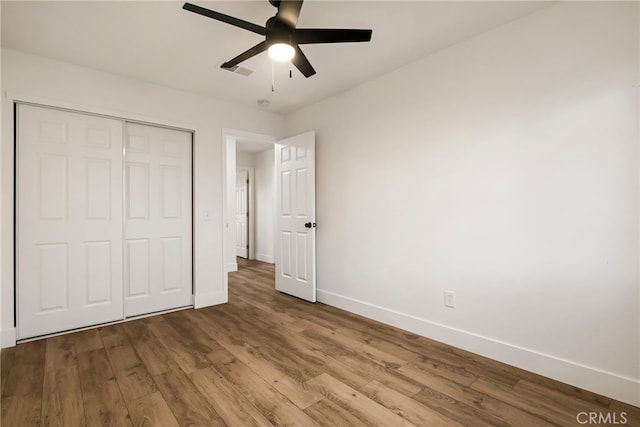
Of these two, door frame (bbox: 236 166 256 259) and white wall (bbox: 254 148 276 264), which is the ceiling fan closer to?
white wall (bbox: 254 148 276 264)

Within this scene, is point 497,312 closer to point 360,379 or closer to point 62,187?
point 360,379

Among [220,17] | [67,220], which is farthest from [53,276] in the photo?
[220,17]

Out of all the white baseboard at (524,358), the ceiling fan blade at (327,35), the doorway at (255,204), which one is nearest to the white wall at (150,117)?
the white baseboard at (524,358)

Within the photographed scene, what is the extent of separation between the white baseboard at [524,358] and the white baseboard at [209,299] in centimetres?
188

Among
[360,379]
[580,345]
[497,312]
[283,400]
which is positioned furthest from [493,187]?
[283,400]

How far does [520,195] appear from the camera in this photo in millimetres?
2191

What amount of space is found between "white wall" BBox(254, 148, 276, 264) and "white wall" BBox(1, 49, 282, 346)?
8.27 ft

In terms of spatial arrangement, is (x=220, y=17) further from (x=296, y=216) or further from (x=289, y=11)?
(x=296, y=216)

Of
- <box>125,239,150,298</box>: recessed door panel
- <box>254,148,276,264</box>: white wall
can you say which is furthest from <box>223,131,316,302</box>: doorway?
<box>254,148,276,264</box>: white wall

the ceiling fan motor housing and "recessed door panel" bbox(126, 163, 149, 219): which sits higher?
the ceiling fan motor housing

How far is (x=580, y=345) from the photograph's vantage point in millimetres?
1948

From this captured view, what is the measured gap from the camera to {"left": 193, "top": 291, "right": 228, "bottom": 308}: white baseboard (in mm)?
3595

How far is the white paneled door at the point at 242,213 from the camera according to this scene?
7312 mm

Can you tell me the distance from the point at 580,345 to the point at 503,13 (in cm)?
237
